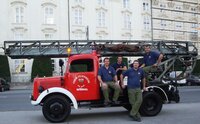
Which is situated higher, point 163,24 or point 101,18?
point 101,18

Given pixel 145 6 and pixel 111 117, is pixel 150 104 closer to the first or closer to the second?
pixel 111 117

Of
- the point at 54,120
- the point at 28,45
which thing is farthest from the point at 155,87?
the point at 28,45

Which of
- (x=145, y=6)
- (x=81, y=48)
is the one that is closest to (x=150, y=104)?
(x=81, y=48)

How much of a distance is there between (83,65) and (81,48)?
1792 millimetres

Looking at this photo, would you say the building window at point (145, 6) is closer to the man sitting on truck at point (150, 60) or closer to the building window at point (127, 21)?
the building window at point (127, 21)

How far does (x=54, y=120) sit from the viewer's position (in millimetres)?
11531

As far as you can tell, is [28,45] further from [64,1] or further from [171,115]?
[64,1]

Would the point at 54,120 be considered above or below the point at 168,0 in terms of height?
below

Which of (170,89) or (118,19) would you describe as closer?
(170,89)

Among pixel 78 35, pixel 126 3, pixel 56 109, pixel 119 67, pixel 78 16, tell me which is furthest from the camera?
pixel 126 3

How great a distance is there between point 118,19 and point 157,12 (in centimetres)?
898

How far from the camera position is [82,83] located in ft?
39.0

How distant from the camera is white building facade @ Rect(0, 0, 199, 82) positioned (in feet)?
167

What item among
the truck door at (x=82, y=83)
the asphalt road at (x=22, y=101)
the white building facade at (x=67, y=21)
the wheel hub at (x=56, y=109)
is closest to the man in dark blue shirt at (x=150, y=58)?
the truck door at (x=82, y=83)
